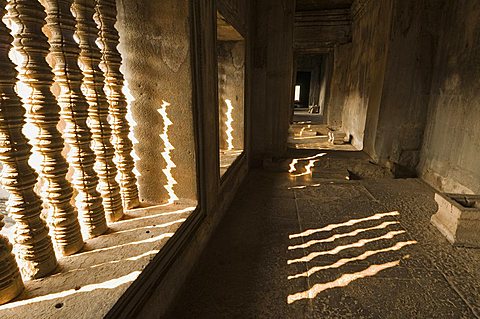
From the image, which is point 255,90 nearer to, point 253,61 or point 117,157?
point 253,61

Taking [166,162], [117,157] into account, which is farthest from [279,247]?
[117,157]

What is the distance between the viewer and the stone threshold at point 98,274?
47.3 inches

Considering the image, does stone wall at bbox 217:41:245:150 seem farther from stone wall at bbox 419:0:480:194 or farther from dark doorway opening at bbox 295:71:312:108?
dark doorway opening at bbox 295:71:312:108

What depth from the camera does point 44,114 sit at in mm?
1295

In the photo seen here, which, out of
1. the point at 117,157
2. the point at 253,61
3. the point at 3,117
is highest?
the point at 253,61

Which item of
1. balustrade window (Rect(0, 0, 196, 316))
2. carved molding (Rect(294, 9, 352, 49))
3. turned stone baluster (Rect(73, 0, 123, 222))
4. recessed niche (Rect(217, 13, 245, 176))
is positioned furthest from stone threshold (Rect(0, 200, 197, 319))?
carved molding (Rect(294, 9, 352, 49))

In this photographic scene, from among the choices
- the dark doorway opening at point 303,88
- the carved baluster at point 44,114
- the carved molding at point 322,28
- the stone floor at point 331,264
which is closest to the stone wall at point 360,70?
the carved molding at point 322,28

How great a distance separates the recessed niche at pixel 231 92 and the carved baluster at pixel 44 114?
9.24 ft

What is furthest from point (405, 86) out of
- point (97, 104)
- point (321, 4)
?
point (97, 104)

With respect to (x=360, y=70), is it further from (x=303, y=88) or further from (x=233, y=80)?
(x=303, y=88)

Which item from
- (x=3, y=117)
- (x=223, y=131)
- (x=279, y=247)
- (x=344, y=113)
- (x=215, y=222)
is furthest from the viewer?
(x=344, y=113)

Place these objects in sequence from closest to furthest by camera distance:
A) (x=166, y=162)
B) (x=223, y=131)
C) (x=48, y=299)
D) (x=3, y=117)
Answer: (x=3, y=117) → (x=48, y=299) → (x=166, y=162) → (x=223, y=131)

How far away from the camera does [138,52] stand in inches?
84.4

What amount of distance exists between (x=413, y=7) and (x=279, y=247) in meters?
5.14
